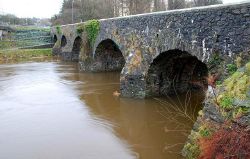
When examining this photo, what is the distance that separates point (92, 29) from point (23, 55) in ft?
51.9

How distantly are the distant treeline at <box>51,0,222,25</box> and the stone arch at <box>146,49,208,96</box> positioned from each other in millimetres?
18111

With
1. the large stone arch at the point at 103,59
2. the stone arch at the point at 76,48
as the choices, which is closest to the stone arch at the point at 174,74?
the large stone arch at the point at 103,59

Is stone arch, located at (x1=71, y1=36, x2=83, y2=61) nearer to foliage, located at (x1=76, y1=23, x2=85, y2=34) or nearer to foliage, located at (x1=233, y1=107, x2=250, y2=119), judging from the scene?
foliage, located at (x1=76, y1=23, x2=85, y2=34)

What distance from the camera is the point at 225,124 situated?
618cm

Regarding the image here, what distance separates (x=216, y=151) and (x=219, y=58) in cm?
447

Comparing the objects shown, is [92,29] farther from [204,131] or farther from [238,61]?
[204,131]

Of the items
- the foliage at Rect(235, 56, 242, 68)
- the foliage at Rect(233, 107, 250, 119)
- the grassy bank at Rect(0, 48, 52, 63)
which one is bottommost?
the foliage at Rect(233, 107, 250, 119)

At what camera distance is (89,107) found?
1354cm

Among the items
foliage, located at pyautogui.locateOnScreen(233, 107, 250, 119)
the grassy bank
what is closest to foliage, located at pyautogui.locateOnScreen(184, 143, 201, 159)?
foliage, located at pyautogui.locateOnScreen(233, 107, 250, 119)

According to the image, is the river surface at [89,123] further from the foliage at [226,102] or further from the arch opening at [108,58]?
the arch opening at [108,58]

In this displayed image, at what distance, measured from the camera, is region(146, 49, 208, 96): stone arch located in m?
13.4

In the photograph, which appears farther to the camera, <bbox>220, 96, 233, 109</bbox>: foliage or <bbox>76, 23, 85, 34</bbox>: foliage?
<bbox>76, 23, 85, 34</bbox>: foliage

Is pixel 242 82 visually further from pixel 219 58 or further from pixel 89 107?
pixel 89 107

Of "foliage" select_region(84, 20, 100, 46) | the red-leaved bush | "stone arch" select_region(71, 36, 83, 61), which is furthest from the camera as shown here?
"stone arch" select_region(71, 36, 83, 61)
